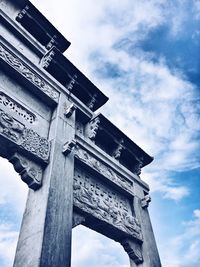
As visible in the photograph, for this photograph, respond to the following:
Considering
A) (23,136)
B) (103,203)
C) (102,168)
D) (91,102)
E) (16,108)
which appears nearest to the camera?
(23,136)

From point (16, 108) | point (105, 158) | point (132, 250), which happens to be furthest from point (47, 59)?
point (132, 250)

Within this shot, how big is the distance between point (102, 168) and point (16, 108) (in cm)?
294

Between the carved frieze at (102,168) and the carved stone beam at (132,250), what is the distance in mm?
1572

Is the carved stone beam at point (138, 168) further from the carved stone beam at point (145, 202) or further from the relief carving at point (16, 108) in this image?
the relief carving at point (16, 108)

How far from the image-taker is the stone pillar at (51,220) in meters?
3.73

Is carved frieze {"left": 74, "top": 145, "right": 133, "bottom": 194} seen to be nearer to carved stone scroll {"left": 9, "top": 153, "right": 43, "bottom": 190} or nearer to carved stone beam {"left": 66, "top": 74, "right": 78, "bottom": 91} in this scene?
carved stone scroll {"left": 9, "top": 153, "right": 43, "bottom": 190}

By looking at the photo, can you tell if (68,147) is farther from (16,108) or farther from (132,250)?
(132,250)

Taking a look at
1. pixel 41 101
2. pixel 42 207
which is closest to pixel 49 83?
pixel 41 101

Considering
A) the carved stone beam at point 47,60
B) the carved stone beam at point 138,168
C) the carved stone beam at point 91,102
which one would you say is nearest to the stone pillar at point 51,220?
the carved stone beam at point 47,60

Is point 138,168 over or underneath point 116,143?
underneath

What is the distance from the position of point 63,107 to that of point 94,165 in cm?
174

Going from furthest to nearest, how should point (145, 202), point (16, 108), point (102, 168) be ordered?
point (145, 202) < point (102, 168) < point (16, 108)

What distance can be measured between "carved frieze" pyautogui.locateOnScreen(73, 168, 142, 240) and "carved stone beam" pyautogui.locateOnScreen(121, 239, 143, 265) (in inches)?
8.3

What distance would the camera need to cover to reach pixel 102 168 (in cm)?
702
